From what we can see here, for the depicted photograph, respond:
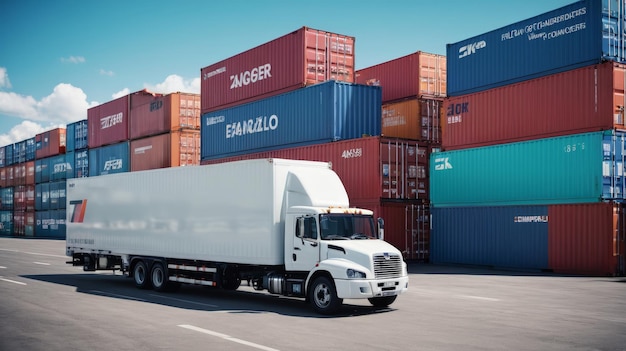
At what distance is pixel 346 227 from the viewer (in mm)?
13992

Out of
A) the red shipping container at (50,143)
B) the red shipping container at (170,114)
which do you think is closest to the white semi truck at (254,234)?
the red shipping container at (170,114)

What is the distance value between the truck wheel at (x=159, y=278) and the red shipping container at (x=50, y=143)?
156ft

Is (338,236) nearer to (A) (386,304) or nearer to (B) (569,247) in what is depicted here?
(A) (386,304)

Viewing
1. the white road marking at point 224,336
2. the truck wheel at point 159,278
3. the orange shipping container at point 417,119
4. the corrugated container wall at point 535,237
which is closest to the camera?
the white road marking at point 224,336

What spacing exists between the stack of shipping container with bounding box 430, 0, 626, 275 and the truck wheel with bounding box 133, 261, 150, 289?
14567 mm

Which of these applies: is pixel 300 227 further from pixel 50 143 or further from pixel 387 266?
pixel 50 143

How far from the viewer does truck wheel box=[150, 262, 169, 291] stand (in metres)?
17.1

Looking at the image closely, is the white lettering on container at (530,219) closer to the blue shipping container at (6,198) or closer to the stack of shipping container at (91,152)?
the stack of shipping container at (91,152)

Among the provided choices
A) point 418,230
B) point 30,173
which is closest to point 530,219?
point 418,230

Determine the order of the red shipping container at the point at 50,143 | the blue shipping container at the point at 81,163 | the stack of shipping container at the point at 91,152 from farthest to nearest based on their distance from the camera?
the red shipping container at the point at 50,143
the blue shipping container at the point at 81,163
the stack of shipping container at the point at 91,152

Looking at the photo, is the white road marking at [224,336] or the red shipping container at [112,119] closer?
the white road marking at [224,336]

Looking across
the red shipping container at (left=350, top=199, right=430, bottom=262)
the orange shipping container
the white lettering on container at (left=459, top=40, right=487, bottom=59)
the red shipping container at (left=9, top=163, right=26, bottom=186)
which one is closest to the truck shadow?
the red shipping container at (left=350, top=199, right=430, bottom=262)

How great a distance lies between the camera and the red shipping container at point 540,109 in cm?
2222

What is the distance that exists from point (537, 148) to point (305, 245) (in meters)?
14.3
